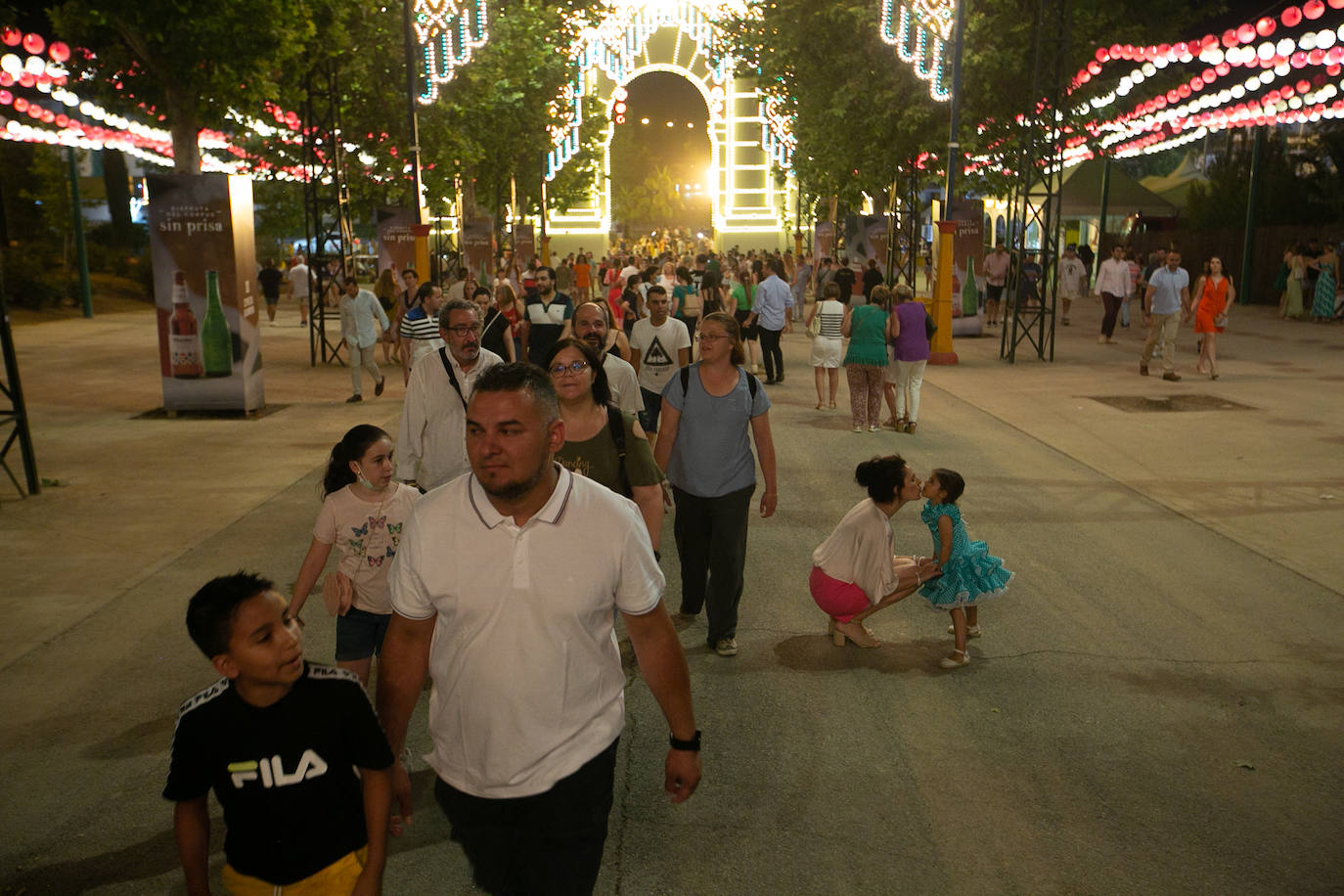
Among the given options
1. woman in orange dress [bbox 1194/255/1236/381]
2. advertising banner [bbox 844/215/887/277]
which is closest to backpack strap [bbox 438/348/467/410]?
woman in orange dress [bbox 1194/255/1236/381]

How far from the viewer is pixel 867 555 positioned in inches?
265

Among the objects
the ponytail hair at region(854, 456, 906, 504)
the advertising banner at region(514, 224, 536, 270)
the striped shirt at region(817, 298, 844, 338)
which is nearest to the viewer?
the ponytail hair at region(854, 456, 906, 504)

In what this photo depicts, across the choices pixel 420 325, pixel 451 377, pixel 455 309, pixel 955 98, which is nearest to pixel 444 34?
pixel 955 98

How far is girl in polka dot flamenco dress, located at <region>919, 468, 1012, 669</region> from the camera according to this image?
6605mm

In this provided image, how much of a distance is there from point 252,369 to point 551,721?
46.6 feet

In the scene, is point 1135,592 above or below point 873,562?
below

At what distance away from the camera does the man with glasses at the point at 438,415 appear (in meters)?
6.42

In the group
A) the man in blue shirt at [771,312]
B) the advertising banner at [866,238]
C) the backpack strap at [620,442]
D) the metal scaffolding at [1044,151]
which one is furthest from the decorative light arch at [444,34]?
the backpack strap at [620,442]

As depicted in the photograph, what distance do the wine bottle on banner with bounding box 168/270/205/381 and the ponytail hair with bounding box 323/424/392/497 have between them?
11.7 metres

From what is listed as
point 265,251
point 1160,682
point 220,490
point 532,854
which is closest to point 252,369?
point 220,490

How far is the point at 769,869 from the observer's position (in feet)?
14.4

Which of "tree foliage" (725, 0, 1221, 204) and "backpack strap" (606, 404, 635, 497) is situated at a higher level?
"tree foliage" (725, 0, 1221, 204)

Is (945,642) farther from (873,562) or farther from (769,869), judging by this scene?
(769,869)

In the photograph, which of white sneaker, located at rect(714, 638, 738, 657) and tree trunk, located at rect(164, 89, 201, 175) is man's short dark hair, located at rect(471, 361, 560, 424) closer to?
white sneaker, located at rect(714, 638, 738, 657)
